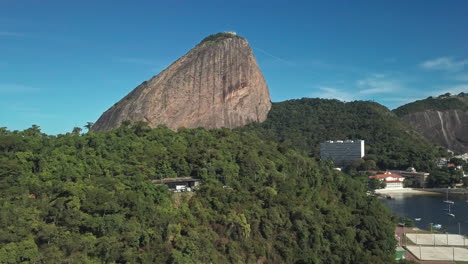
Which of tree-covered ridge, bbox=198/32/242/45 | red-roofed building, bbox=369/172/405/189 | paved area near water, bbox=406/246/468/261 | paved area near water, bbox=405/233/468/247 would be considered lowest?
paved area near water, bbox=406/246/468/261

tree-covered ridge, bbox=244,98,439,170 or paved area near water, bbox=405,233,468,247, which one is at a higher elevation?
tree-covered ridge, bbox=244,98,439,170

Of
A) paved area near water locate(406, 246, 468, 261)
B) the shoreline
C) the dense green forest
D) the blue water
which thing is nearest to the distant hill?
the shoreline

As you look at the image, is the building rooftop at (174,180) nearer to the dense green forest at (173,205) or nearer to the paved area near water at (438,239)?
the dense green forest at (173,205)

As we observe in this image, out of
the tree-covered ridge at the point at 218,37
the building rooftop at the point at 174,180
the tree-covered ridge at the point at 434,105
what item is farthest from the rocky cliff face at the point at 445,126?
the building rooftop at the point at 174,180

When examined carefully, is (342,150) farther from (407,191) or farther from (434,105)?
(434,105)

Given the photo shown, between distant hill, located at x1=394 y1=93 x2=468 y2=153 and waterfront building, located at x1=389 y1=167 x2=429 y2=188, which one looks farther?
distant hill, located at x1=394 y1=93 x2=468 y2=153

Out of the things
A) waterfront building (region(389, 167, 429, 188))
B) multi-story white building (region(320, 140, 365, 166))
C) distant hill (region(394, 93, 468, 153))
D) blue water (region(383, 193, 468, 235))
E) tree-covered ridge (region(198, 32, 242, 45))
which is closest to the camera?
blue water (region(383, 193, 468, 235))

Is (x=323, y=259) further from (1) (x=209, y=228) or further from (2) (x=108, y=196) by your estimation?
(2) (x=108, y=196)

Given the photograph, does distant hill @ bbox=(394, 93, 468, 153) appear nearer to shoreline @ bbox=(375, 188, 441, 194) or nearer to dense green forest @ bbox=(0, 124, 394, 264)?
shoreline @ bbox=(375, 188, 441, 194)

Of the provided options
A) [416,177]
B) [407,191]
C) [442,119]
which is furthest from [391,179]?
[442,119]
